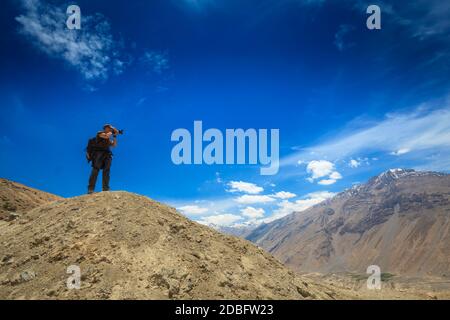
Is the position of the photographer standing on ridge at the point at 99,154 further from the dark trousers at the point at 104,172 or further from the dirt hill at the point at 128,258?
the dirt hill at the point at 128,258

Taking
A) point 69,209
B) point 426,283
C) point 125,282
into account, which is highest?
point 69,209

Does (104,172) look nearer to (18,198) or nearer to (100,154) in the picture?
(100,154)

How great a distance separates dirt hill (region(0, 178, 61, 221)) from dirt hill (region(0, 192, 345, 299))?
13.0 metres

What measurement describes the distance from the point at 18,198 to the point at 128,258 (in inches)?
910

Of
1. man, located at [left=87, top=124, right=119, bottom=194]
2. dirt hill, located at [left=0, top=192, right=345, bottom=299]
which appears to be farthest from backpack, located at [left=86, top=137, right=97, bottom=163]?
dirt hill, located at [left=0, top=192, right=345, bottom=299]

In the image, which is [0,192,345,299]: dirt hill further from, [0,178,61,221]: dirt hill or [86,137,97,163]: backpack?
[0,178,61,221]: dirt hill

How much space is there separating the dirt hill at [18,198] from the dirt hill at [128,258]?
1302 centimetres

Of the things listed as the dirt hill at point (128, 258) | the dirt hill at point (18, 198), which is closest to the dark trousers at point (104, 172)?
the dirt hill at point (128, 258)

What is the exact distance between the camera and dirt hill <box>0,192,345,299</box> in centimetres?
998

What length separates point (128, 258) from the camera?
10.9m
